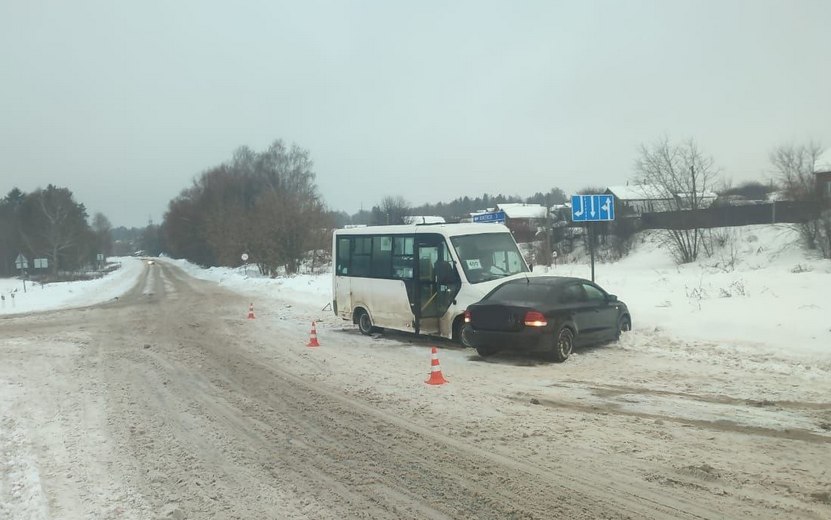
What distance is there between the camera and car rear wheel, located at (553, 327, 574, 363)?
10.5 meters

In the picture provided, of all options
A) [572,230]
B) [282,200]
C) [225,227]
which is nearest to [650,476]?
[282,200]

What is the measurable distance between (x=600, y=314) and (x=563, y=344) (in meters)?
1.37

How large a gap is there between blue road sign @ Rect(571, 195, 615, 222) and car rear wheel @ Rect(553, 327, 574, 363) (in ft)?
17.8

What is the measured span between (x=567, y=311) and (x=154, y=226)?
7818 inches

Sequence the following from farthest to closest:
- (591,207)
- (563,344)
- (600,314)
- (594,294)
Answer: (591,207) < (594,294) < (600,314) < (563,344)

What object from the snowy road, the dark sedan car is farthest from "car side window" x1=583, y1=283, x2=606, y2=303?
the snowy road

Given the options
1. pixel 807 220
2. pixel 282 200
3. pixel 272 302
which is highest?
pixel 282 200

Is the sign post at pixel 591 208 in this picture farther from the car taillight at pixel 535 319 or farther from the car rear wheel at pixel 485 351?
the car taillight at pixel 535 319

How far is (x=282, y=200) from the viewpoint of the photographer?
1855 inches

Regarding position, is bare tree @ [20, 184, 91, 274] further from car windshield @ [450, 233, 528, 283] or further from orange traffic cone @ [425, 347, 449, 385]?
orange traffic cone @ [425, 347, 449, 385]

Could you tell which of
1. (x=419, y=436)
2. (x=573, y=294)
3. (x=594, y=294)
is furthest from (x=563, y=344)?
(x=419, y=436)

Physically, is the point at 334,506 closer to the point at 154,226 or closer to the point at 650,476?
the point at 650,476

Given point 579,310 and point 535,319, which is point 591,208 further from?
point 535,319

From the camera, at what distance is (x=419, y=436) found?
6.53 m
